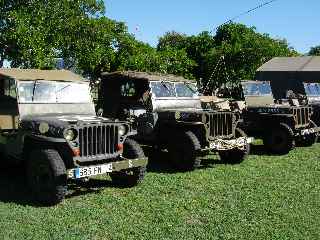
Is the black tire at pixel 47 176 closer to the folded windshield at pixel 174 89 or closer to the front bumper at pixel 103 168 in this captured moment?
the front bumper at pixel 103 168

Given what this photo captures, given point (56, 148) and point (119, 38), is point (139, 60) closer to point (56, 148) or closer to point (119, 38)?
point (119, 38)

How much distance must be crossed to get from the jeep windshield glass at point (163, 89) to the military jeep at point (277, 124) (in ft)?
9.04

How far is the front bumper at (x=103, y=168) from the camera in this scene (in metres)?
6.86

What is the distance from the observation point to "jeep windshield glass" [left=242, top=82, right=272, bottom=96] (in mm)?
13406

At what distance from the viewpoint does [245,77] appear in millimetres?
36688

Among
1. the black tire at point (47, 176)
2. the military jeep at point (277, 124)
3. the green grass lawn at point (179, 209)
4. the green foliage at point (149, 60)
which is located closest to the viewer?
the green grass lawn at point (179, 209)

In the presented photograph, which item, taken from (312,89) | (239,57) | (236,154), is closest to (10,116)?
(236,154)

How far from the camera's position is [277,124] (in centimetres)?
1239

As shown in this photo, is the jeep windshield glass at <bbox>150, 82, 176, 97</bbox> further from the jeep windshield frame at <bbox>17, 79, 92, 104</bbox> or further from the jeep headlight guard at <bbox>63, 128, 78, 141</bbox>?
the jeep headlight guard at <bbox>63, 128, 78, 141</bbox>

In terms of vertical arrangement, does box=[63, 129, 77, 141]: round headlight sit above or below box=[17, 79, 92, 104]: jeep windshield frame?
below

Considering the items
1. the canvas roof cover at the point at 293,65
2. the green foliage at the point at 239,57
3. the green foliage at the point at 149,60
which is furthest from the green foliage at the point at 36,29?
the green foliage at the point at 239,57

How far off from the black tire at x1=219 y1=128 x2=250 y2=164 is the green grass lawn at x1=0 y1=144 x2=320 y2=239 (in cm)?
92

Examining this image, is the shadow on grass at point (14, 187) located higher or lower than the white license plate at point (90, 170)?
lower

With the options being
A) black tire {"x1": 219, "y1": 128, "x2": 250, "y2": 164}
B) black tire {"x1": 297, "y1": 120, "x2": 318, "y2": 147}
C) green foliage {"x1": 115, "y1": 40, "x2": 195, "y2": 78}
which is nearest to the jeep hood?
black tire {"x1": 219, "y1": 128, "x2": 250, "y2": 164}
